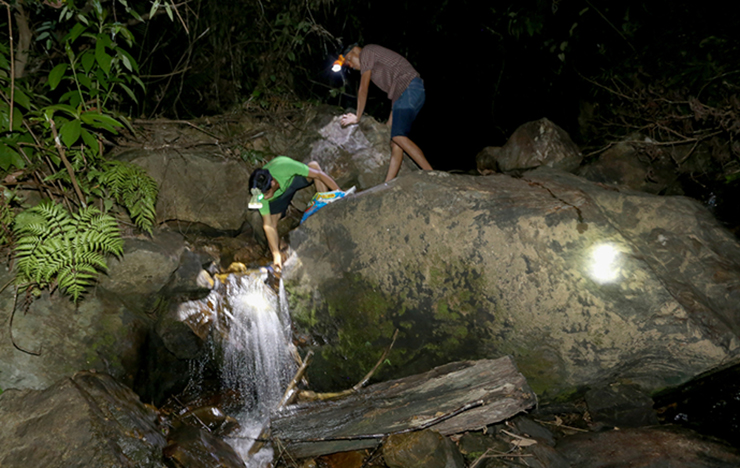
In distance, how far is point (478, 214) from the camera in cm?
305

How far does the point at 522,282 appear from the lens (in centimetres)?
281

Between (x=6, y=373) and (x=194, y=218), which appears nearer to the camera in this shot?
(x=6, y=373)

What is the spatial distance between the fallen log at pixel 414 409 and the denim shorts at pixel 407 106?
9.48 feet

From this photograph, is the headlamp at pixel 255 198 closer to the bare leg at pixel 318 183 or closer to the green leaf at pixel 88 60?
the bare leg at pixel 318 183

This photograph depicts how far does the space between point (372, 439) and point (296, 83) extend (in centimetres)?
601

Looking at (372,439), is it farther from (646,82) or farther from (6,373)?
(646,82)

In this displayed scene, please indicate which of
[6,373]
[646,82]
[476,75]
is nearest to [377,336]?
[6,373]

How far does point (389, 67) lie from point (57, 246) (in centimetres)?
378

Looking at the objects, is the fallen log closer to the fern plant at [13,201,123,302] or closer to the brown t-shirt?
the fern plant at [13,201,123,302]

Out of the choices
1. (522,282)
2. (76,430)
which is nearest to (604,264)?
(522,282)

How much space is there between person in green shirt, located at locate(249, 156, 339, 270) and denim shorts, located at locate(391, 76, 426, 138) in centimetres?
114

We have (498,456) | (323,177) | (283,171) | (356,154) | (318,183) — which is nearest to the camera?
(498,456)

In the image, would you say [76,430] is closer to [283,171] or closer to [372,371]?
[372,371]

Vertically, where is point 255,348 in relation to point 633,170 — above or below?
below
